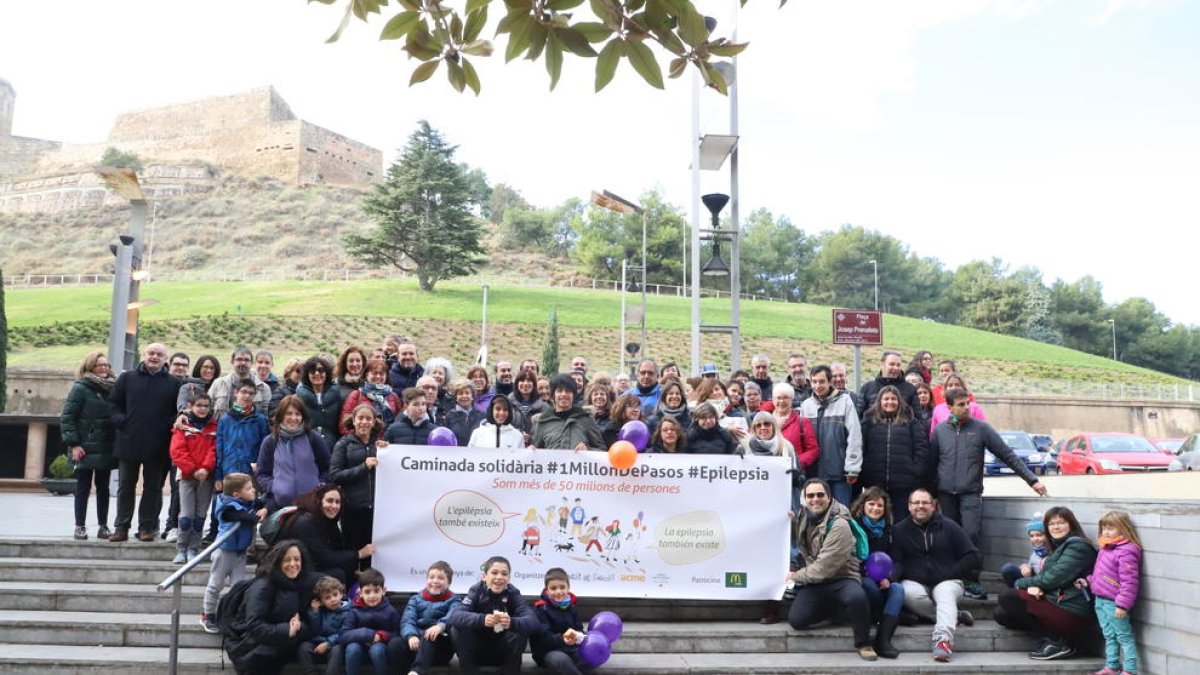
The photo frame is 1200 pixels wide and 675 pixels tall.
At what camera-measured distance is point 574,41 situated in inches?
95.2

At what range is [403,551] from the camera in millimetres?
6699

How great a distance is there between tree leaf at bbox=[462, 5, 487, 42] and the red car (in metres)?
17.9

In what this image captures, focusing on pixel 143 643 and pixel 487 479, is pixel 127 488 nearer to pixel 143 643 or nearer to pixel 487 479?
pixel 143 643

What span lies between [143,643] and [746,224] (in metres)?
100

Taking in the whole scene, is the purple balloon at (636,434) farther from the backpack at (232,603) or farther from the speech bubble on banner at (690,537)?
the backpack at (232,603)

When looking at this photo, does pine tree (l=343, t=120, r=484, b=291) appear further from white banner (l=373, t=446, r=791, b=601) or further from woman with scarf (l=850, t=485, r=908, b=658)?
woman with scarf (l=850, t=485, r=908, b=658)

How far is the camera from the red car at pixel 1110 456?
1727cm

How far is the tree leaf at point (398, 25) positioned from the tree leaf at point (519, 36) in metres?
0.32

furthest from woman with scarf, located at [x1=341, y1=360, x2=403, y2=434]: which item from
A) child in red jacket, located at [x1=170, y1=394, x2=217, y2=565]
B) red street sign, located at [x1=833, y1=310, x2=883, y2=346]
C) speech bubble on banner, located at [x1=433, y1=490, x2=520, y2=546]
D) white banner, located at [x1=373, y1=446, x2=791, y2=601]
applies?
red street sign, located at [x1=833, y1=310, x2=883, y2=346]

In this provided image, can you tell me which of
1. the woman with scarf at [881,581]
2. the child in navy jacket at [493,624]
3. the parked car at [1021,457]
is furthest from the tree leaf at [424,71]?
the parked car at [1021,457]

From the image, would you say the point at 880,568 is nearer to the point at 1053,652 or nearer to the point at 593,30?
the point at 1053,652

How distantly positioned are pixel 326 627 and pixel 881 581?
4.07 meters

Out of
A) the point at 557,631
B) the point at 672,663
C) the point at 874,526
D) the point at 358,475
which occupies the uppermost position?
the point at 358,475

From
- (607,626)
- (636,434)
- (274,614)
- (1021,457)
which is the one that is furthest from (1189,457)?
(274,614)
